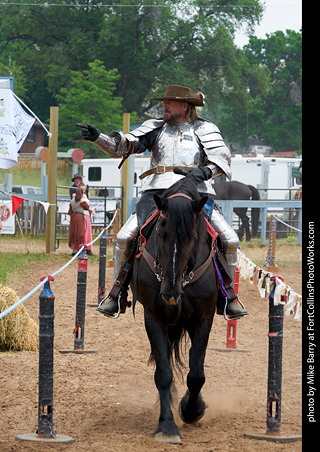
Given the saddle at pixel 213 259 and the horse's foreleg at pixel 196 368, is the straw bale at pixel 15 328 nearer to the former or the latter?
the saddle at pixel 213 259

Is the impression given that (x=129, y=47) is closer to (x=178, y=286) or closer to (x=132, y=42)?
(x=132, y=42)

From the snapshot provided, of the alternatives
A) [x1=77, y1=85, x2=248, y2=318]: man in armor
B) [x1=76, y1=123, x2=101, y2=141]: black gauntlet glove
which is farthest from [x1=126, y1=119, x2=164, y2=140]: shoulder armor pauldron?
[x1=76, y1=123, x2=101, y2=141]: black gauntlet glove

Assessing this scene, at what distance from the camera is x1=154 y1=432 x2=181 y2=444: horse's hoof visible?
218 inches

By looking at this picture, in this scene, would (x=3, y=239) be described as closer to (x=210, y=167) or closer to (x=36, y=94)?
(x=210, y=167)

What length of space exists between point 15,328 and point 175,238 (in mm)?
3516

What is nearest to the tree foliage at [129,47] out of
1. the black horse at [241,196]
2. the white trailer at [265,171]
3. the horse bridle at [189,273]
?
the white trailer at [265,171]

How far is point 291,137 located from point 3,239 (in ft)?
165

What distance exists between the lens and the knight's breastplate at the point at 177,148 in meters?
6.53

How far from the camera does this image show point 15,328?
8.31 m

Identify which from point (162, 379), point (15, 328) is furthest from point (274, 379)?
point (15, 328)

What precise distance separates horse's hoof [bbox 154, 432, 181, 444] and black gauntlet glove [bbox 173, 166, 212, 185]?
77.7 inches

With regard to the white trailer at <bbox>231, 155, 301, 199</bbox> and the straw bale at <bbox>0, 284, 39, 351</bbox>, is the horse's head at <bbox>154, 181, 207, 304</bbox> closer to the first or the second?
the straw bale at <bbox>0, 284, 39, 351</bbox>

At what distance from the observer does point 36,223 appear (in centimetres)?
2305
